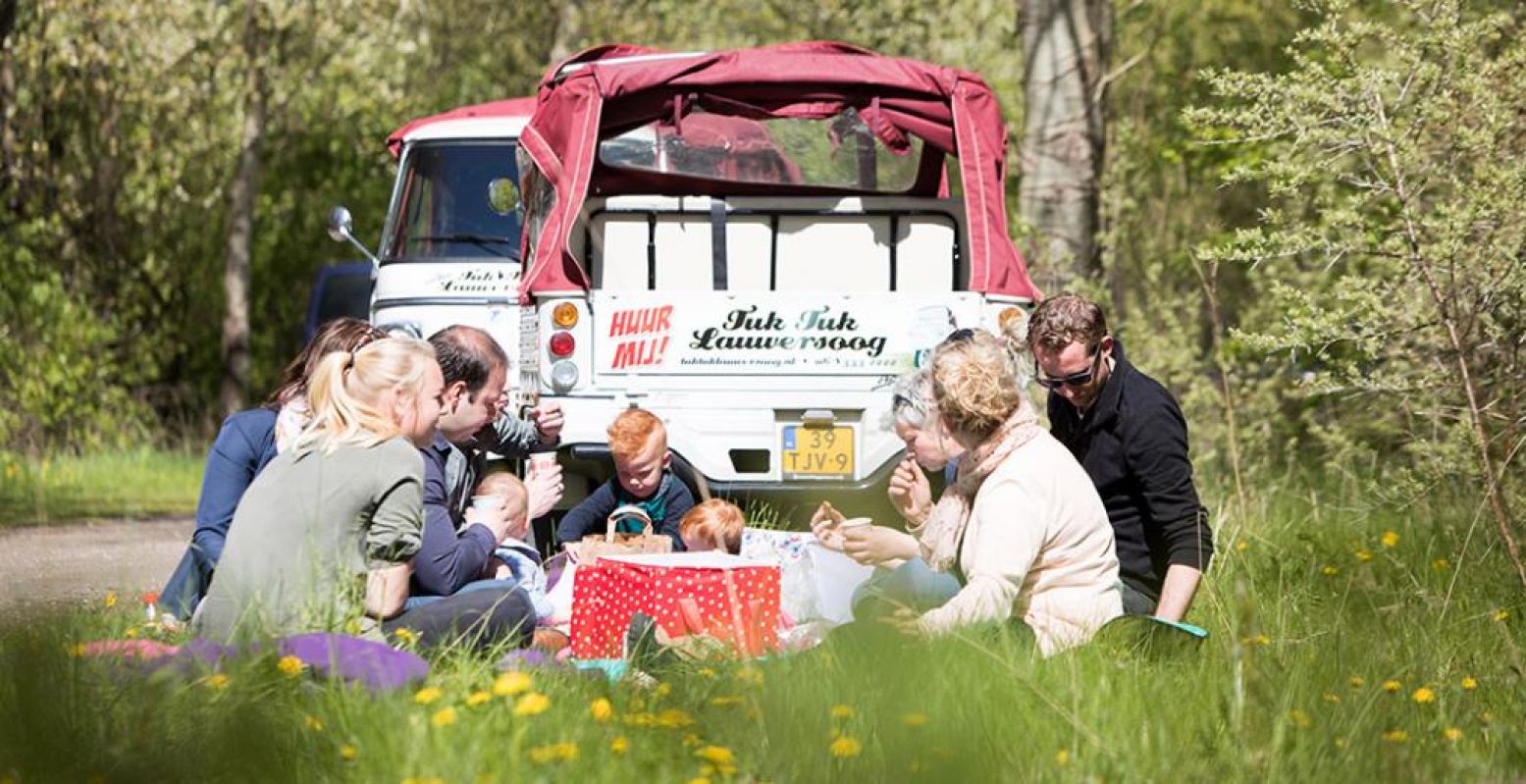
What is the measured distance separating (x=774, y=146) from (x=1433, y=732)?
276 inches

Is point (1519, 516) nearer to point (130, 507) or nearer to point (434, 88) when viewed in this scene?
point (130, 507)

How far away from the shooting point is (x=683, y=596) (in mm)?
6316

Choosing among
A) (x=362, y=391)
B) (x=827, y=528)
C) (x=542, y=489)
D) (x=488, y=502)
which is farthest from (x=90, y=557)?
(x=362, y=391)

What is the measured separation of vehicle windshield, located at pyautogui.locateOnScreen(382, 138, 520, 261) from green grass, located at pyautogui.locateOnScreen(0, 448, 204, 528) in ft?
9.11

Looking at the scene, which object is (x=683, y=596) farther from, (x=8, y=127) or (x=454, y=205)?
(x=8, y=127)

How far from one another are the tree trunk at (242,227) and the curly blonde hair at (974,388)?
18.1m

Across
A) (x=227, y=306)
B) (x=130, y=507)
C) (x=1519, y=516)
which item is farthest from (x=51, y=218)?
(x=1519, y=516)

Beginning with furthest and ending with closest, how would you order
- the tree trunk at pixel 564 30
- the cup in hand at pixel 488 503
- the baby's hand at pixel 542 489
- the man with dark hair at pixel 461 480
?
1. the tree trunk at pixel 564 30
2. the baby's hand at pixel 542 489
3. the cup in hand at pixel 488 503
4. the man with dark hair at pixel 461 480

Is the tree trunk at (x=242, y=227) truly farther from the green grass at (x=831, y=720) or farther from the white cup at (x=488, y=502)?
the green grass at (x=831, y=720)

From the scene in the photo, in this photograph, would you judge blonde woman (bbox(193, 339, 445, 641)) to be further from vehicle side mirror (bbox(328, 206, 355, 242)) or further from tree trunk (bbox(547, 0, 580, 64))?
tree trunk (bbox(547, 0, 580, 64))

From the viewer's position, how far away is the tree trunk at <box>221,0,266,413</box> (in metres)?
23.6

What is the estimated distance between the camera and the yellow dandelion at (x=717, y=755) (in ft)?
14.6

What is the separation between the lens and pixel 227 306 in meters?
24.1

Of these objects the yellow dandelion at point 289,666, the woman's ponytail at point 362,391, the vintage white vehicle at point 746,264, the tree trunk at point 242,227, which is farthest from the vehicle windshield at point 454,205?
the tree trunk at point 242,227
